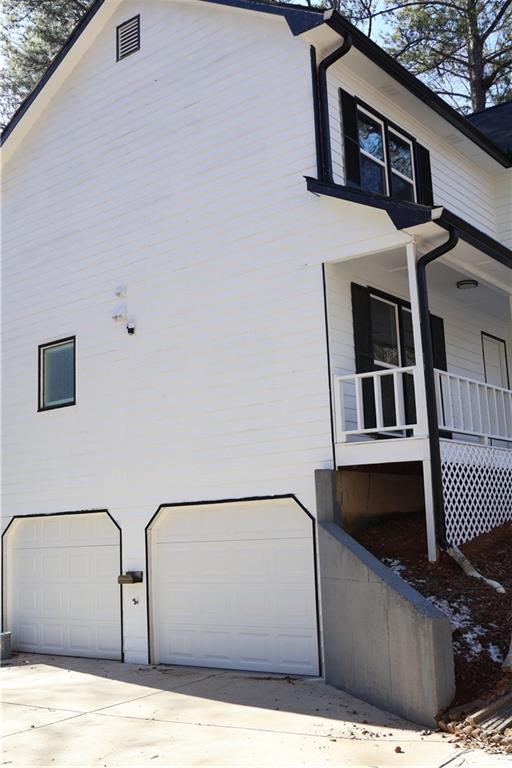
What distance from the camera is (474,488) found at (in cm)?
1006

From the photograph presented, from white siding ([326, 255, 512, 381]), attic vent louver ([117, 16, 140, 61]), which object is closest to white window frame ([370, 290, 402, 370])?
white siding ([326, 255, 512, 381])

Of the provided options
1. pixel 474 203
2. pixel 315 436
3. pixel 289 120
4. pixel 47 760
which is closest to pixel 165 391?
pixel 315 436

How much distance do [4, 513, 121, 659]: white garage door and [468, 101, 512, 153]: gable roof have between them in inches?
→ 401

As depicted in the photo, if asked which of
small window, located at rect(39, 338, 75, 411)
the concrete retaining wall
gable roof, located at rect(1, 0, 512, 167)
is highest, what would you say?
gable roof, located at rect(1, 0, 512, 167)

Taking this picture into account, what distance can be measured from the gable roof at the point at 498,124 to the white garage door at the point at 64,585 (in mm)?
10186

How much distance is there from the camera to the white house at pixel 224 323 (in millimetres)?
9680

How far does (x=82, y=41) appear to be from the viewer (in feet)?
43.7

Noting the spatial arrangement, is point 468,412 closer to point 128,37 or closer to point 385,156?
point 385,156

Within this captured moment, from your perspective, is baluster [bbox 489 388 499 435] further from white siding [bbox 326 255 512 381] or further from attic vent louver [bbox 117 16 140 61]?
attic vent louver [bbox 117 16 140 61]

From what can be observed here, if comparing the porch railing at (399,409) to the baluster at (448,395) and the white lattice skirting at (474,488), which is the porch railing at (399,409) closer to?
the baluster at (448,395)

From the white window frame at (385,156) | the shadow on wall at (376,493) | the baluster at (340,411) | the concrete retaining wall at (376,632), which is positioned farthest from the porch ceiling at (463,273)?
the concrete retaining wall at (376,632)

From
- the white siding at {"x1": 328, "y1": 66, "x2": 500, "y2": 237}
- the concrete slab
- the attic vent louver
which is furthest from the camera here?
the attic vent louver

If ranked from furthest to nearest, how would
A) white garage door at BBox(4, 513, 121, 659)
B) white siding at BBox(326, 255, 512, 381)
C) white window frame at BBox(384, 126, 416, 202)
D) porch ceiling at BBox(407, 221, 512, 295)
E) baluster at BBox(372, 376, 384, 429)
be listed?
white window frame at BBox(384, 126, 416, 202) → white garage door at BBox(4, 513, 121, 659) → white siding at BBox(326, 255, 512, 381) → baluster at BBox(372, 376, 384, 429) → porch ceiling at BBox(407, 221, 512, 295)

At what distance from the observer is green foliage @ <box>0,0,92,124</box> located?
22.2 metres
